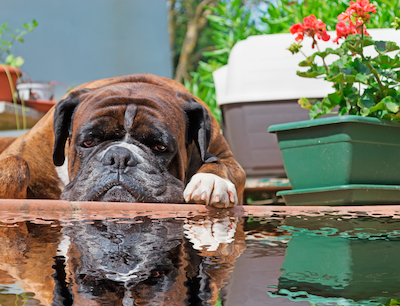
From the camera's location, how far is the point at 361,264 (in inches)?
37.7

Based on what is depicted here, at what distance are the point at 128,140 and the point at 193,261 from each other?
1.29m

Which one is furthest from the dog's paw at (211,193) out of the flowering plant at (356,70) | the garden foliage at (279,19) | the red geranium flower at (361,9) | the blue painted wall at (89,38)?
the blue painted wall at (89,38)

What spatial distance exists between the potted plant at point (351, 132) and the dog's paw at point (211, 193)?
1.78ft

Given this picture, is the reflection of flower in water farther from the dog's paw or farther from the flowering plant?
the flowering plant

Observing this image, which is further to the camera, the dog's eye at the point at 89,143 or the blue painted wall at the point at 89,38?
the blue painted wall at the point at 89,38

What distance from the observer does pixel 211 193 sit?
6.14ft

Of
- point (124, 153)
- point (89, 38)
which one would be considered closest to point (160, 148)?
point (124, 153)

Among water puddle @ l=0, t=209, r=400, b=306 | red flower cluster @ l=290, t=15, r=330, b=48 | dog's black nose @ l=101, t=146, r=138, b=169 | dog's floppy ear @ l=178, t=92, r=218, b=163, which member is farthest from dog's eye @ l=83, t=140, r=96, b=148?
red flower cluster @ l=290, t=15, r=330, b=48

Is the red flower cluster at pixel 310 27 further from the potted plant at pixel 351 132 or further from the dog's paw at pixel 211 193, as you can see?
the dog's paw at pixel 211 193

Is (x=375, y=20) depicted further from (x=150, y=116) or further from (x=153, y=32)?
(x=153, y=32)

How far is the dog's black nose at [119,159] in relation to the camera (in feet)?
6.35

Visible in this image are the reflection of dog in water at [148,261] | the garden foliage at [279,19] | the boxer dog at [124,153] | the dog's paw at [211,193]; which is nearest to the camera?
the reflection of dog in water at [148,261]

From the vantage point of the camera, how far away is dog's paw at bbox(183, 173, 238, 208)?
1.81 m

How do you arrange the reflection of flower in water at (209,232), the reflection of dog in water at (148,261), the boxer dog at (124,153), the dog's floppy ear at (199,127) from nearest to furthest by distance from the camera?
the reflection of dog in water at (148,261) < the reflection of flower in water at (209,232) < the boxer dog at (124,153) < the dog's floppy ear at (199,127)
